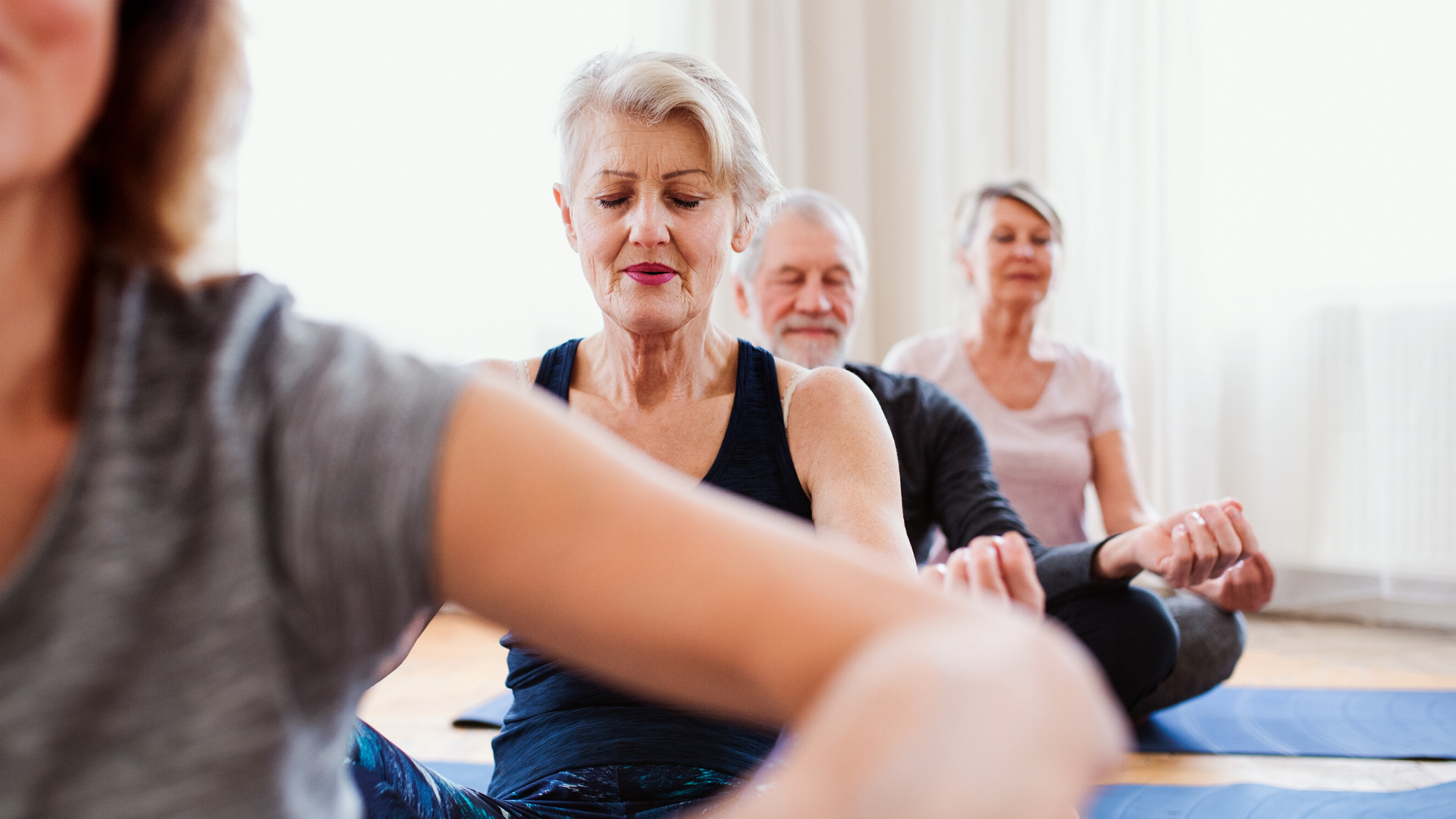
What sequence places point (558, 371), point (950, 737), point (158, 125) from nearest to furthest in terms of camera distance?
point (950, 737) < point (158, 125) < point (558, 371)

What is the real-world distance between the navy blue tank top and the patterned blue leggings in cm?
1

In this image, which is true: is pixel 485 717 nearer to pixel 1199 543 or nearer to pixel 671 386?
pixel 671 386

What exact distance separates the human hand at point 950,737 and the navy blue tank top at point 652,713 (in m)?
0.78

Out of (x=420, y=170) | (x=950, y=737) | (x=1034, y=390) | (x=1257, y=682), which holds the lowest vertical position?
(x=1257, y=682)

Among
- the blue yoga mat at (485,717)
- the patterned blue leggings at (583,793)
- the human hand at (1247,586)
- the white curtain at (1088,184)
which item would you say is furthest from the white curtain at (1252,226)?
the patterned blue leggings at (583,793)

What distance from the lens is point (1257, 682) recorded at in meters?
2.72

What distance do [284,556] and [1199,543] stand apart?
4.70ft

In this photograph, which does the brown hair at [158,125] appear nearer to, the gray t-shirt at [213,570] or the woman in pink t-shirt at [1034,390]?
the gray t-shirt at [213,570]

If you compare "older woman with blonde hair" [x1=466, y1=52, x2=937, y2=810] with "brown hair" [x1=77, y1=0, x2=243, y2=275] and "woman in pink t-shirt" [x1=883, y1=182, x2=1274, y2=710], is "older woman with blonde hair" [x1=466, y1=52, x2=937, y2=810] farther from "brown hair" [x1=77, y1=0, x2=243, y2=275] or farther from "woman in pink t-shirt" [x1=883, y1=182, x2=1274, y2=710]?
"woman in pink t-shirt" [x1=883, y1=182, x2=1274, y2=710]

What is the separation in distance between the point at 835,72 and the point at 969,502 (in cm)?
285

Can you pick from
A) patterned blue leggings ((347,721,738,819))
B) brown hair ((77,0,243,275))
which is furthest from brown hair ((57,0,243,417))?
patterned blue leggings ((347,721,738,819))

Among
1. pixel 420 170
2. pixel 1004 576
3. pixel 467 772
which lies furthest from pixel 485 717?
pixel 420 170

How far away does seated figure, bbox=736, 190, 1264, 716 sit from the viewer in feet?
5.86

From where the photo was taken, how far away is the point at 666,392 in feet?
4.69
